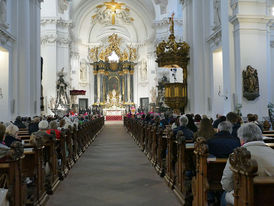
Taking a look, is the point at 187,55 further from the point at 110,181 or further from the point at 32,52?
the point at 110,181

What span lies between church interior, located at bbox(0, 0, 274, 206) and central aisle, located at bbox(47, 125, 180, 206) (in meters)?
0.02

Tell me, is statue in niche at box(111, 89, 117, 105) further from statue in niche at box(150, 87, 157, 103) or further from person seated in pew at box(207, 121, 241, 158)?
person seated in pew at box(207, 121, 241, 158)

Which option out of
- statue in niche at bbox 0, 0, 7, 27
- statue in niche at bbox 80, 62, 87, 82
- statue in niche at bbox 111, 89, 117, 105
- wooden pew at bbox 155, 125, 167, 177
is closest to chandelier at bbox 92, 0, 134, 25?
statue in niche at bbox 80, 62, 87, 82

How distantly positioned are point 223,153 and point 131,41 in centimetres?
3289

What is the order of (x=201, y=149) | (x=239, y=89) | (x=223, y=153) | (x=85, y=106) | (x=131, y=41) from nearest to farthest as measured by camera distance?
(x=201, y=149), (x=223, y=153), (x=239, y=89), (x=85, y=106), (x=131, y=41)

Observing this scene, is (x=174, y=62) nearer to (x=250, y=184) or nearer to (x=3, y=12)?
(x=3, y=12)

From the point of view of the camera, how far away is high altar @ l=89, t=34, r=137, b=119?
34469mm

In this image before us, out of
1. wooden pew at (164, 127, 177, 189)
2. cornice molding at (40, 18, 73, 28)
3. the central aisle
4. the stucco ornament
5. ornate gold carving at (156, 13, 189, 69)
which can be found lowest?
the central aisle

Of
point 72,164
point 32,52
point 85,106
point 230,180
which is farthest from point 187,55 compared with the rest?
point 85,106

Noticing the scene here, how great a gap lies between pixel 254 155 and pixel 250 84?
7.26 m

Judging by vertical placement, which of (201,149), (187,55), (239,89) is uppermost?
(187,55)

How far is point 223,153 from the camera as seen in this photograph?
12.1ft

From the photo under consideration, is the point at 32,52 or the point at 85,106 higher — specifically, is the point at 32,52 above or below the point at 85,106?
above

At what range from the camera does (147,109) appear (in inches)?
1231
